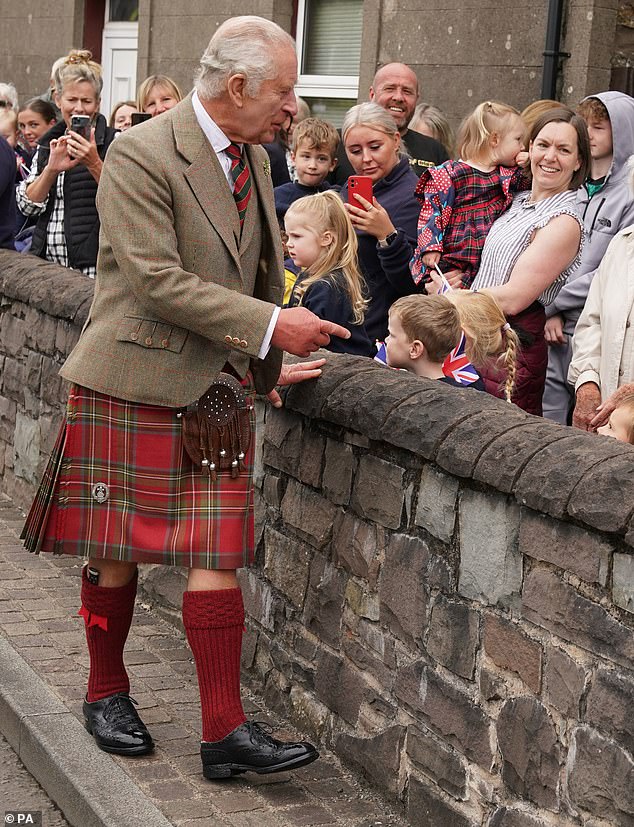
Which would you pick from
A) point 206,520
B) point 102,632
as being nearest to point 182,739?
point 102,632

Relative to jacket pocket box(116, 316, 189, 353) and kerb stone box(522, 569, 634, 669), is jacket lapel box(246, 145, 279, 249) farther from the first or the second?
kerb stone box(522, 569, 634, 669)

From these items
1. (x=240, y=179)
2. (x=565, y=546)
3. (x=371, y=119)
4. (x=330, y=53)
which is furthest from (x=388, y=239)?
(x=330, y=53)

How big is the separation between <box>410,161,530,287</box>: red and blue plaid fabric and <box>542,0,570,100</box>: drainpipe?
3.36m

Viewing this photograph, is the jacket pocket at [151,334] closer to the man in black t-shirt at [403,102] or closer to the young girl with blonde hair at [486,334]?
the young girl with blonde hair at [486,334]

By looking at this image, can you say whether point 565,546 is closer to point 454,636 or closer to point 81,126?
point 454,636

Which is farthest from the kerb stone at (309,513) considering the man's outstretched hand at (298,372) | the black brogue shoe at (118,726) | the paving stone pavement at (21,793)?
the paving stone pavement at (21,793)

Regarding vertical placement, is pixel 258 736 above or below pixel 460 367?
below

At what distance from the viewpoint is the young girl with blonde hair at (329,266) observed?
5027mm

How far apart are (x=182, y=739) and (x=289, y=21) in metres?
8.90

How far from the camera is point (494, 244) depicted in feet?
18.5

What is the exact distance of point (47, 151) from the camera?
789cm

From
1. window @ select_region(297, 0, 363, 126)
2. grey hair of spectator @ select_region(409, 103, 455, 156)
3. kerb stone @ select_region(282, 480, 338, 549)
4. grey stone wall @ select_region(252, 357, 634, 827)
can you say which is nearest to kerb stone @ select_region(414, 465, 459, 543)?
grey stone wall @ select_region(252, 357, 634, 827)

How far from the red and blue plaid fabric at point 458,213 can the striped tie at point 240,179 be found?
5.92ft

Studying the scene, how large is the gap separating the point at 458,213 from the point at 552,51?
139 inches
